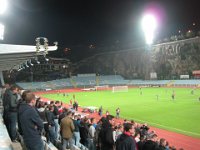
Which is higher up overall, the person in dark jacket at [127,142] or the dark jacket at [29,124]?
the dark jacket at [29,124]

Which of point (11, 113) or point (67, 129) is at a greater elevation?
point (11, 113)

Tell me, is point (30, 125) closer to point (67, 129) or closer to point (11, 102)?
point (11, 102)

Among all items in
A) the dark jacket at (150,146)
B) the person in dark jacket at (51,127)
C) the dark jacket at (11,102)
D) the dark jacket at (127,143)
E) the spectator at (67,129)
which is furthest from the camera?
the person in dark jacket at (51,127)

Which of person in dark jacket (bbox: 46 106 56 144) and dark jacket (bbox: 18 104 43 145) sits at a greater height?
dark jacket (bbox: 18 104 43 145)

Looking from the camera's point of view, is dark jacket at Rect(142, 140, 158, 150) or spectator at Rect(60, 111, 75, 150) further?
spectator at Rect(60, 111, 75, 150)

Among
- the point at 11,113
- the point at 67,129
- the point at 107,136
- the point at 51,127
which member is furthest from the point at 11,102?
the point at 107,136

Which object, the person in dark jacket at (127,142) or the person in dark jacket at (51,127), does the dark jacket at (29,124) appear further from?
the person in dark jacket at (51,127)

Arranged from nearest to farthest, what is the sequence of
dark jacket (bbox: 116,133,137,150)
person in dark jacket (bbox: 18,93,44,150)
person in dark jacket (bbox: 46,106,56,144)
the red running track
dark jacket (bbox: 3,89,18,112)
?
person in dark jacket (bbox: 18,93,44,150), dark jacket (bbox: 116,133,137,150), dark jacket (bbox: 3,89,18,112), person in dark jacket (bbox: 46,106,56,144), the red running track

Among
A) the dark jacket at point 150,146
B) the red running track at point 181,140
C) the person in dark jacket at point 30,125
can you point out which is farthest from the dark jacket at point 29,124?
the red running track at point 181,140

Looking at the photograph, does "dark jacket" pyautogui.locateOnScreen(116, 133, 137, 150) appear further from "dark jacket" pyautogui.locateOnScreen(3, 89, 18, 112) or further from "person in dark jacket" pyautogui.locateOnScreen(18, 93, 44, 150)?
"dark jacket" pyautogui.locateOnScreen(3, 89, 18, 112)

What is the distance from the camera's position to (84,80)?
346 ft

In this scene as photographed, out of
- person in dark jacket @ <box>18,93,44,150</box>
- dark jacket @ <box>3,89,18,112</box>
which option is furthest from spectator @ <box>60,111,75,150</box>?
person in dark jacket @ <box>18,93,44,150</box>

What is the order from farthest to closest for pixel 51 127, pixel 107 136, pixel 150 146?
pixel 51 127
pixel 150 146
pixel 107 136

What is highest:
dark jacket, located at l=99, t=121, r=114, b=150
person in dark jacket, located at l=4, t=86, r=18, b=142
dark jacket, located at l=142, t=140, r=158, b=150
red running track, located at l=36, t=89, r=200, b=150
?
person in dark jacket, located at l=4, t=86, r=18, b=142
